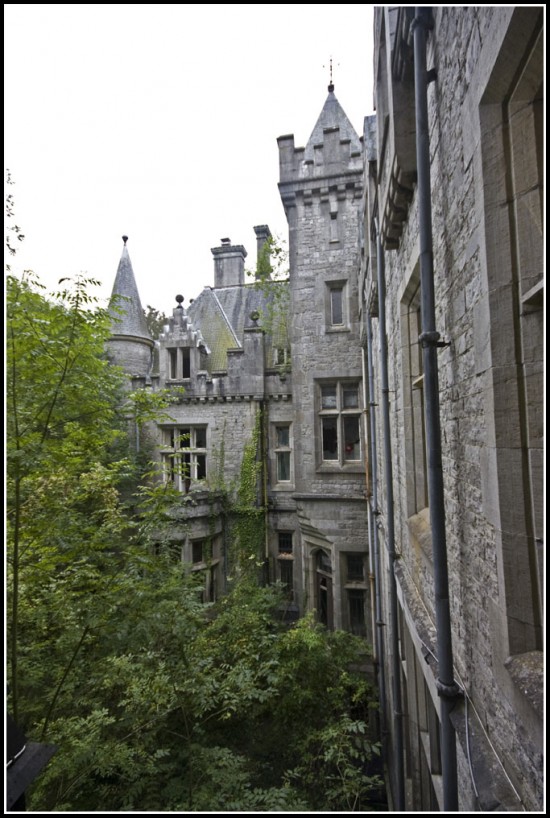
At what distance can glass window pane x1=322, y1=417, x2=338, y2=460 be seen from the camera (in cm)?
1028

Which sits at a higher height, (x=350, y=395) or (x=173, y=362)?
(x=173, y=362)

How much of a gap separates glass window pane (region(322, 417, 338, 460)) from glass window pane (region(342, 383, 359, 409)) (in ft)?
1.67

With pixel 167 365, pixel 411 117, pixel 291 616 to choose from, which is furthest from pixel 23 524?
pixel 167 365

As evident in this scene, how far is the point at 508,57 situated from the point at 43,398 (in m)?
3.90

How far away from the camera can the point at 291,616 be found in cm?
1039

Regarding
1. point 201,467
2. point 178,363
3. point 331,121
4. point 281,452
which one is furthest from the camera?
point 178,363

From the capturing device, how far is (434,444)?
2248 millimetres

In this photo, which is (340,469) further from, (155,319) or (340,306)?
(155,319)

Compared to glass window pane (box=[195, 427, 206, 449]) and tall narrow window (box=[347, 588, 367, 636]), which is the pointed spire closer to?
glass window pane (box=[195, 427, 206, 449])

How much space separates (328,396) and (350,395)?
21.7 inches

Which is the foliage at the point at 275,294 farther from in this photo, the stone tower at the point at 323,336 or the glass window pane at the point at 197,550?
the glass window pane at the point at 197,550

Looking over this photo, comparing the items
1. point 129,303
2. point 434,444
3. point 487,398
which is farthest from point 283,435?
point 487,398

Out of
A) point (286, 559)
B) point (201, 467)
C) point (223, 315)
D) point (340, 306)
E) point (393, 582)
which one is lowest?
point (286, 559)

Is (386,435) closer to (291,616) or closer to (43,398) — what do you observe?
(43,398)
